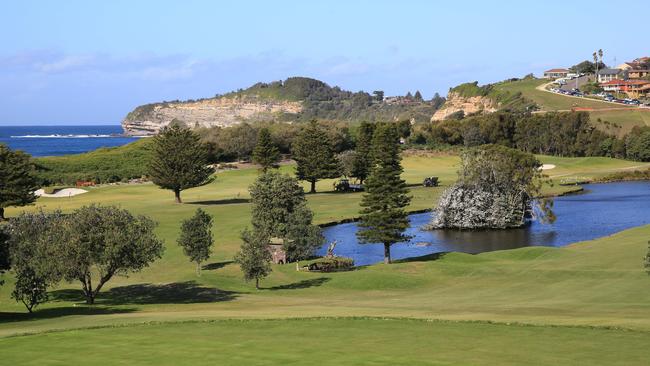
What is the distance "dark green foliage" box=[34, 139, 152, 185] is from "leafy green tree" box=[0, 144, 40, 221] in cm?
4162

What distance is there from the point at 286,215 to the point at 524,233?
28617 mm

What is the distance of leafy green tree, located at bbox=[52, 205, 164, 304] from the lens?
4410 cm

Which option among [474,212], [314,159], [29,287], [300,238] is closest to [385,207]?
[300,238]

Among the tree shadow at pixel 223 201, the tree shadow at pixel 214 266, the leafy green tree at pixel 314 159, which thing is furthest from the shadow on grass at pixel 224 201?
the tree shadow at pixel 214 266

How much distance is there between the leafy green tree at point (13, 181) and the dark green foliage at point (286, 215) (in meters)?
28.4

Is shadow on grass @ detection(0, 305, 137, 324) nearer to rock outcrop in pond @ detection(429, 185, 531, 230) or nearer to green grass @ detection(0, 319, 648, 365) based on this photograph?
green grass @ detection(0, 319, 648, 365)

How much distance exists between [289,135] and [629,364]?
5740 inches

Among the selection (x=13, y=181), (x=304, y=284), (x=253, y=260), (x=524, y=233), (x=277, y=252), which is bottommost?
(x=524, y=233)

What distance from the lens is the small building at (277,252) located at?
6469 cm

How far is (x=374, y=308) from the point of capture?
40500mm

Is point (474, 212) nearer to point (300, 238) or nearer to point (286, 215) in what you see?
point (286, 215)

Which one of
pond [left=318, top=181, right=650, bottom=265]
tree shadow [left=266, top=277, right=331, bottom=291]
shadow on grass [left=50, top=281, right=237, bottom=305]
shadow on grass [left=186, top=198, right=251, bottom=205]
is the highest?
shadow on grass [left=186, top=198, right=251, bottom=205]

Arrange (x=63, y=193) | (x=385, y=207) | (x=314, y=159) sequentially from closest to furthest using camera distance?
1. (x=385, y=207)
2. (x=63, y=193)
3. (x=314, y=159)

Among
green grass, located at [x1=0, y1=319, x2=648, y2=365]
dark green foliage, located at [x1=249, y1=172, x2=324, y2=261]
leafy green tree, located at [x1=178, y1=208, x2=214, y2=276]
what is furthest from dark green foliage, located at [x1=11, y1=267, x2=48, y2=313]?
dark green foliage, located at [x1=249, y1=172, x2=324, y2=261]
